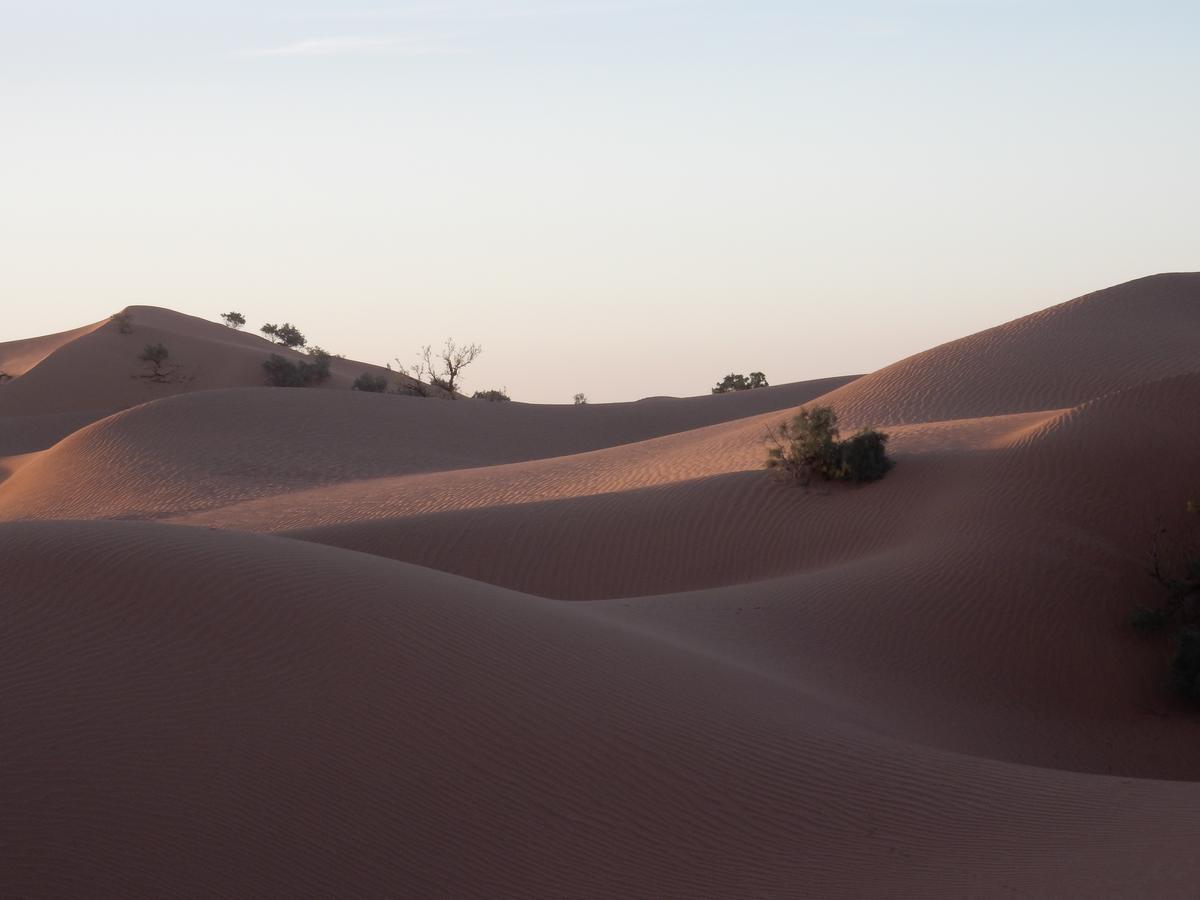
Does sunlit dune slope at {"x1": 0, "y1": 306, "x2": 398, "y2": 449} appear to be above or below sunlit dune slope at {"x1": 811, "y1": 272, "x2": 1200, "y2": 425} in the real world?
above

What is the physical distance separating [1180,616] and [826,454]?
6438 millimetres

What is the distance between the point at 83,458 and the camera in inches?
1286

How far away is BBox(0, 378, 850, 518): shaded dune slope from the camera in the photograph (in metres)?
29.2

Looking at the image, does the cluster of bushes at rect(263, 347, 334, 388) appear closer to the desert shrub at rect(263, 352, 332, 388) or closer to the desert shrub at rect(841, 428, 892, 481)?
the desert shrub at rect(263, 352, 332, 388)

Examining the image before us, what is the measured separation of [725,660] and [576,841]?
4.31 metres

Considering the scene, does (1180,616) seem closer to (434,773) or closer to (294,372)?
(434,773)

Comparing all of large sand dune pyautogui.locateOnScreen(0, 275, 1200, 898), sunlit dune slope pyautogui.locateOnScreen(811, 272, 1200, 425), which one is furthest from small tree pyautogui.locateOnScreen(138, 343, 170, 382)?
large sand dune pyautogui.locateOnScreen(0, 275, 1200, 898)

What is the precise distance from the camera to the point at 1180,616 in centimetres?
1394

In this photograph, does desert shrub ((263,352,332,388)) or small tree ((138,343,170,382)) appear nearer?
desert shrub ((263,352,332,388))

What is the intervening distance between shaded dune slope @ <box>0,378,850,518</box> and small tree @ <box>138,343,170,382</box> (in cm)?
2117

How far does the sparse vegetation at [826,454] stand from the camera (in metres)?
18.8

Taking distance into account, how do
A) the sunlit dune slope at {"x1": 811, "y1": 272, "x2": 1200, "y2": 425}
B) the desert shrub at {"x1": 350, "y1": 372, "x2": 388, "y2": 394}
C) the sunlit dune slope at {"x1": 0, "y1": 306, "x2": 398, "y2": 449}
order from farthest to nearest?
1. the sunlit dune slope at {"x1": 0, "y1": 306, "x2": 398, "y2": 449}
2. the desert shrub at {"x1": 350, "y1": 372, "x2": 388, "y2": 394}
3. the sunlit dune slope at {"x1": 811, "y1": 272, "x2": 1200, "y2": 425}

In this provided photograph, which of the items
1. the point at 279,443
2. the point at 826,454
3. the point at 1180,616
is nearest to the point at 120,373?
the point at 279,443

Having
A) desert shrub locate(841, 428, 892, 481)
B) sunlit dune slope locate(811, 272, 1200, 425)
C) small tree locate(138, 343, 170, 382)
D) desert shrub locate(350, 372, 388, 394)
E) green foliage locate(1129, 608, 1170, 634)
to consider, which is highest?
small tree locate(138, 343, 170, 382)
